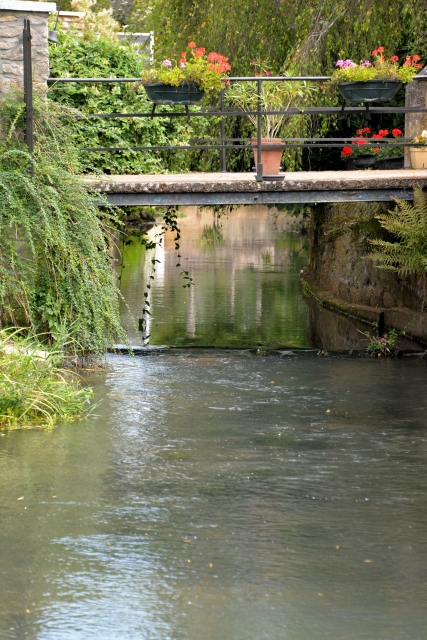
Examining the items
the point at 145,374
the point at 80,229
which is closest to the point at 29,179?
the point at 80,229

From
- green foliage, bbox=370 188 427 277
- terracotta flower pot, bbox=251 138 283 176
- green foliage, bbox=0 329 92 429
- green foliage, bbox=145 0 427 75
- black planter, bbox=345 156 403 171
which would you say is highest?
green foliage, bbox=145 0 427 75

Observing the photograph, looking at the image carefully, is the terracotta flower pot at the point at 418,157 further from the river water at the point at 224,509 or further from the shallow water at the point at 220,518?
the shallow water at the point at 220,518

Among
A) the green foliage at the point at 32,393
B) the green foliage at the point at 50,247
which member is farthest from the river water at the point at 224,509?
the green foliage at the point at 50,247

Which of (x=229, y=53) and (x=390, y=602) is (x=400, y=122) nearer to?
(x=229, y=53)

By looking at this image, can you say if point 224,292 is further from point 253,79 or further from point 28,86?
point 28,86

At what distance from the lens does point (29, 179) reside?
8688 millimetres

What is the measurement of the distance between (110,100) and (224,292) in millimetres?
4956

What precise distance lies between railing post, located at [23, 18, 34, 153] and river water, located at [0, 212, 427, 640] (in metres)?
2.28

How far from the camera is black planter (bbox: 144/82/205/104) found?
9.98m

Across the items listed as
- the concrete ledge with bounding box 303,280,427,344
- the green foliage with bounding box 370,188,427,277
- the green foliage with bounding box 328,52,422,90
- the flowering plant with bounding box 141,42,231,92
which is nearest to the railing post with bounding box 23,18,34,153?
the flowering plant with bounding box 141,42,231,92

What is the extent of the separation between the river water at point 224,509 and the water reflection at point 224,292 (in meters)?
3.30

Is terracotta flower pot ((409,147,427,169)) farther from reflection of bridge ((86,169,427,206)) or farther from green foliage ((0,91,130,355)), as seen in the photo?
green foliage ((0,91,130,355))

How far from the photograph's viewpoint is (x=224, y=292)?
56.3 feet

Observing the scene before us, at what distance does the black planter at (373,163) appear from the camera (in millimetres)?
14027
